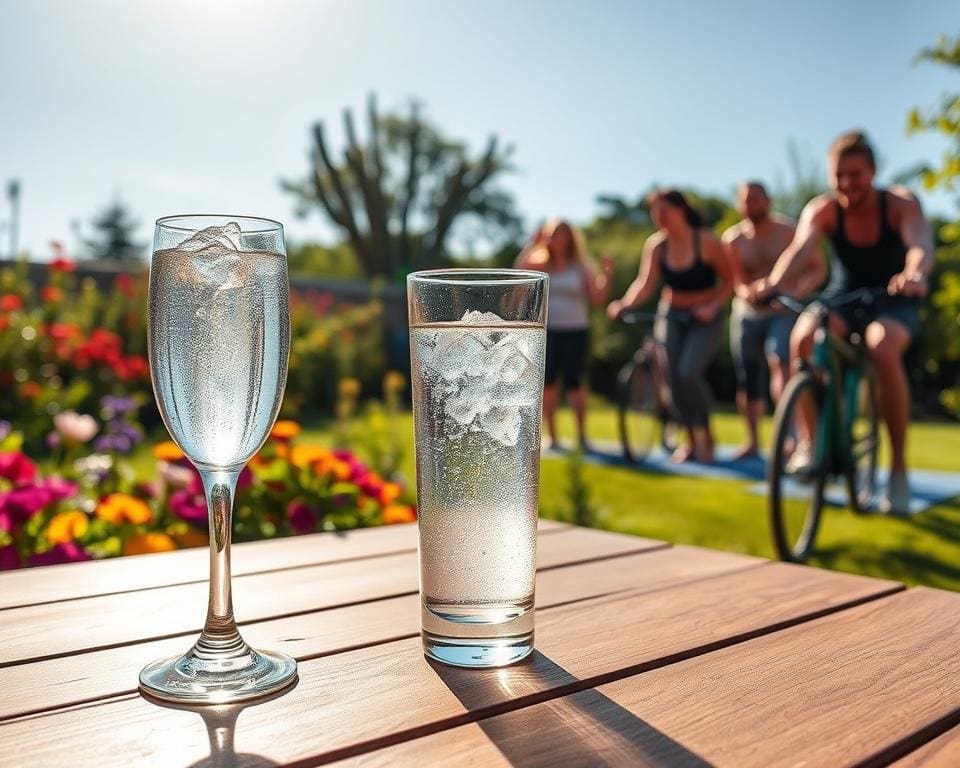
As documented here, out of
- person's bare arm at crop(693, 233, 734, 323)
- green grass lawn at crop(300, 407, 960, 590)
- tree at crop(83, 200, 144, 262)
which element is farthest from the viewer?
tree at crop(83, 200, 144, 262)

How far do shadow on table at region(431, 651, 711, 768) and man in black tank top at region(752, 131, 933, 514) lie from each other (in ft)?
10.8

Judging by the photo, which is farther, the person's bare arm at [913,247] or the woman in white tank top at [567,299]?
the woman in white tank top at [567,299]

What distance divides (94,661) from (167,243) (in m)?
0.38

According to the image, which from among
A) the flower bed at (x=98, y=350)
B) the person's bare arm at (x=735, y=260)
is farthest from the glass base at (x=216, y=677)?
the person's bare arm at (x=735, y=260)

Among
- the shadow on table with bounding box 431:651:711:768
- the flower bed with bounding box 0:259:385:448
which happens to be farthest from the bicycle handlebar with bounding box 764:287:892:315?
the shadow on table with bounding box 431:651:711:768

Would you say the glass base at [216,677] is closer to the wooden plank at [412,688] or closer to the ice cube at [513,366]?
the wooden plank at [412,688]

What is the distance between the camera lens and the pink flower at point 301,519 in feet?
7.96

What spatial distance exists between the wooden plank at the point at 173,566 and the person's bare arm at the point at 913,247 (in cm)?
259

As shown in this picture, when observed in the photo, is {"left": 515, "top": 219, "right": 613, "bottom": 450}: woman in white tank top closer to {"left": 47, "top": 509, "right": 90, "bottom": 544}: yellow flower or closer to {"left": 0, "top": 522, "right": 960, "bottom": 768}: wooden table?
{"left": 47, "top": 509, "right": 90, "bottom": 544}: yellow flower

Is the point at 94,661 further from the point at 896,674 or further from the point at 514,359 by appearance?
the point at 896,674

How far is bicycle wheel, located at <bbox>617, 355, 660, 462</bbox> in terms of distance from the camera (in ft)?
22.9

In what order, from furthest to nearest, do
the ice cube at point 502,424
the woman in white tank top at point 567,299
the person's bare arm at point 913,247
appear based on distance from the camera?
the woman in white tank top at point 567,299 → the person's bare arm at point 913,247 → the ice cube at point 502,424

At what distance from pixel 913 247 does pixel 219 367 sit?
3.71 metres

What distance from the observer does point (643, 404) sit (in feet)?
24.1
